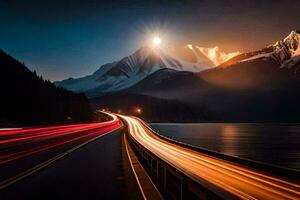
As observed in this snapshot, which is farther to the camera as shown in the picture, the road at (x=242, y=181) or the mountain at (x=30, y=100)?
the mountain at (x=30, y=100)

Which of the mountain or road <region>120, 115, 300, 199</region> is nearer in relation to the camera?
road <region>120, 115, 300, 199</region>

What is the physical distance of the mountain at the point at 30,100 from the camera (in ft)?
412

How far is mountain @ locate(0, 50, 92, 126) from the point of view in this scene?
126m

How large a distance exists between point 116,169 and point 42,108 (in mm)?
124601

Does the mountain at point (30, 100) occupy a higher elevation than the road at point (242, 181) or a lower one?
higher

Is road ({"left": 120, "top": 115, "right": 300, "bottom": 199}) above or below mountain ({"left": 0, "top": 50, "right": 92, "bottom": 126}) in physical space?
below

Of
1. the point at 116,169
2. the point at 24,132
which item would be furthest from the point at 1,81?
the point at 116,169

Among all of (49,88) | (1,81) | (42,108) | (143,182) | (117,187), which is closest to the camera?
(117,187)

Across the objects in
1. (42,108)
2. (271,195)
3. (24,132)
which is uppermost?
(42,108)

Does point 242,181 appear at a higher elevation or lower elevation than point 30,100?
lower

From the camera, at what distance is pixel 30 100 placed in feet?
455

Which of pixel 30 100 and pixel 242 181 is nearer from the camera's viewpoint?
pixel 242 181

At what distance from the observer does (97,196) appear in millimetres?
15430

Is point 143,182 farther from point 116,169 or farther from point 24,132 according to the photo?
point 24,132
